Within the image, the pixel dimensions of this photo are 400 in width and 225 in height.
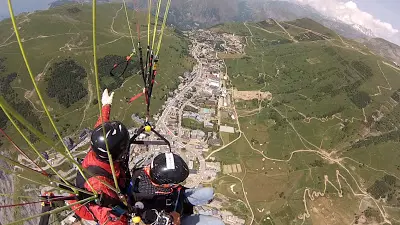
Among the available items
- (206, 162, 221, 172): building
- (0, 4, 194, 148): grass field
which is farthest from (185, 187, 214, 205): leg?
(0, 4, 194, 148): grass field

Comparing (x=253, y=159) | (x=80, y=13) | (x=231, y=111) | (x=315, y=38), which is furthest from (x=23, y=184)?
(x=315, y=38)

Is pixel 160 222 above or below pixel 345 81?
above

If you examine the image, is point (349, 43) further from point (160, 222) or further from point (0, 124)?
point (160, 222)

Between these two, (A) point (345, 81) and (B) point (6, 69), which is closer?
(B) point (6, 69)

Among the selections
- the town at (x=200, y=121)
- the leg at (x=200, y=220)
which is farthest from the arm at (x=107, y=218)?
the town at (x=200, y=121)

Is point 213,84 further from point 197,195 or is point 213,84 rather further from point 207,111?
point 197,195

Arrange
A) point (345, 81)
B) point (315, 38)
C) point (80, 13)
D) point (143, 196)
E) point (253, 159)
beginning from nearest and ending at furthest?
point (143, 196) < point (253, 159) < point (345, 81) < point (80, 13) < point (315, 38)
